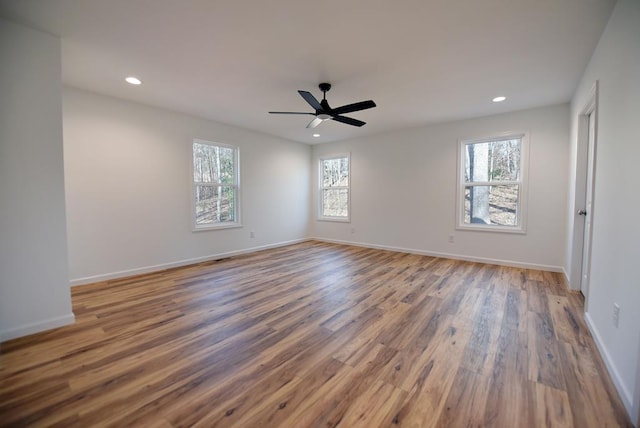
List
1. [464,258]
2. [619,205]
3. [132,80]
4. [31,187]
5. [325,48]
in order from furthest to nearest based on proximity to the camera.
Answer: [464,258]
[132,80]
[325,48]
[31,187]
[619,205]

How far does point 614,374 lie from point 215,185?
17.3 ft

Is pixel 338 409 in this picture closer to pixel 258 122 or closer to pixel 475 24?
pixel 475 24

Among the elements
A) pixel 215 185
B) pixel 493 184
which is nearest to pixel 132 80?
pixel 215 185

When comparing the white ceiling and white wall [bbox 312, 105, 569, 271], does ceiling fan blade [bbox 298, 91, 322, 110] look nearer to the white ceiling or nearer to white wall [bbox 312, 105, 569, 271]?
the white ceiling

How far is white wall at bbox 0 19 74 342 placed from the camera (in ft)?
6.87

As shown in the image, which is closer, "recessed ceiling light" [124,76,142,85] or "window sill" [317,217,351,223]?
"recessed ceiling light" [124,76,142,85]

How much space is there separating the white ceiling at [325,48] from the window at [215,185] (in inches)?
43.4

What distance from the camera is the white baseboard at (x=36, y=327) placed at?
212cm

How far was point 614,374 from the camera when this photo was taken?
5.38ft

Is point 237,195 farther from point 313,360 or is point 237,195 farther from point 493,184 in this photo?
point 493,184

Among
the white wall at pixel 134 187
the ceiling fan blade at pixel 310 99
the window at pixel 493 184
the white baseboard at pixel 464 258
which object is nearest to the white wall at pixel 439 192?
the white baseboard at pixel 464 258

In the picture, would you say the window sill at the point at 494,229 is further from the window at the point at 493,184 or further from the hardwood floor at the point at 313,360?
the hardwood floor at the point at 313,360

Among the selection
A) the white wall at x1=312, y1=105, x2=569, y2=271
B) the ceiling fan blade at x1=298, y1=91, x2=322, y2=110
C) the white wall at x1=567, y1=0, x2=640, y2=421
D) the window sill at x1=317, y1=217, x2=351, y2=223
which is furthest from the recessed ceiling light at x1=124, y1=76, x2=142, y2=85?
the window sill at x1=317, y1=217, x2=351, y2=223

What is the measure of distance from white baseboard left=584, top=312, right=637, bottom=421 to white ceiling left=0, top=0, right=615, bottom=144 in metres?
2.49
